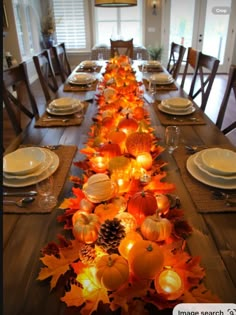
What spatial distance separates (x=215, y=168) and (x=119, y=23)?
6.23 meters

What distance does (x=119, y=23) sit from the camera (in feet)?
20.5

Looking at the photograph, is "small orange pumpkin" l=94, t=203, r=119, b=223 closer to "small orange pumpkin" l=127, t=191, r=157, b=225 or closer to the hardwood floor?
"small orange pumpkin" l=127, t=191, r=157, b=225

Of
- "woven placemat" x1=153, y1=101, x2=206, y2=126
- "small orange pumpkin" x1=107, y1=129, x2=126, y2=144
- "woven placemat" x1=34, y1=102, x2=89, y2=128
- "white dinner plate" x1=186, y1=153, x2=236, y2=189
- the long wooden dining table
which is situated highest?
"small orange pumpkin" x1=107, y1=129, x2=126, y2=144

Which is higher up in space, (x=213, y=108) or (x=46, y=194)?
(x=46, y=194)

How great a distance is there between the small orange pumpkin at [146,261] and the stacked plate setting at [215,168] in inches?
17.0

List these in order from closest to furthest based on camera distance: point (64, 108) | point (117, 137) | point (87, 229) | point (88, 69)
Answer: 1. point (87, 229)
2. point (117, 137)
3. point (64, 108)
4. point (88, 69)

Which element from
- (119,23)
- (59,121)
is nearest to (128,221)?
(59,121)

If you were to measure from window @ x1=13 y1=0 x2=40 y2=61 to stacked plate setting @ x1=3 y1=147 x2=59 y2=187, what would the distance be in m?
4.88

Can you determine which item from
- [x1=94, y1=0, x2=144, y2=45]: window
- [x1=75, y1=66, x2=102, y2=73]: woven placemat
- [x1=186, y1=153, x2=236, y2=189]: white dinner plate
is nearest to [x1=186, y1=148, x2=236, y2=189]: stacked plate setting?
[x1=186, y1=153, x2=236, y2=189]: white dinner plate

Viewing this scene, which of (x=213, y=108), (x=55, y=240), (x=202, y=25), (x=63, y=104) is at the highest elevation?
(x=202, y=25)

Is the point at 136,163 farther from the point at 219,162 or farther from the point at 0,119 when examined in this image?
the point at 0,119

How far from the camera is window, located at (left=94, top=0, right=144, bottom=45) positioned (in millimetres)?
6105

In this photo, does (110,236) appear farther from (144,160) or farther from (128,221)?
(144,160)

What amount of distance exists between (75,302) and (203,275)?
28 cm
